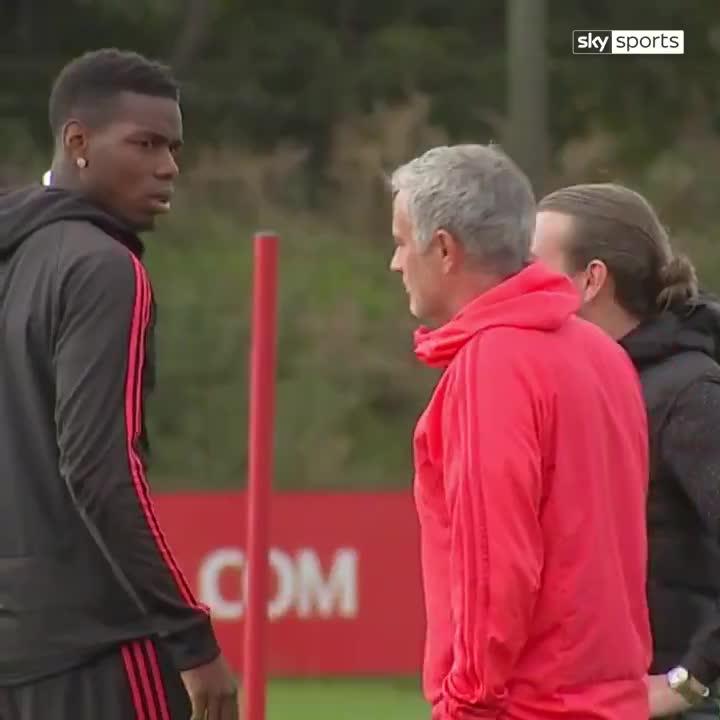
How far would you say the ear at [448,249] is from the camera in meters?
3.22

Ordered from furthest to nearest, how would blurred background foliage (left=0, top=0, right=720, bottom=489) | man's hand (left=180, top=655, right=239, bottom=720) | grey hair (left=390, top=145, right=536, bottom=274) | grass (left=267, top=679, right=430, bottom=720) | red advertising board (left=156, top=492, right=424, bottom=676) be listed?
blurred background foliage (left=0, top=0, right=720, bottom=489), red advertising board (left=156, top=492, right=424, bottom=676), grass (left=267, top=679, right=430, bottom=720), man's hand (left=180, top=655, right=239, bottom=720), grey hair (left=390, top=145, right=536, bottom=274)

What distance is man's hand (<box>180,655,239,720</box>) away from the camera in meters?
3.65

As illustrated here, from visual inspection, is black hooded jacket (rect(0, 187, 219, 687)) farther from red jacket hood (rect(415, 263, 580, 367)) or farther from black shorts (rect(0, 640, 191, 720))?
red jacket hood (rect(415, 263, 580, 367))

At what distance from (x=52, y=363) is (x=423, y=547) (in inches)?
30.1

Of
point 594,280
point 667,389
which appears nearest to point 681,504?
point 667,389

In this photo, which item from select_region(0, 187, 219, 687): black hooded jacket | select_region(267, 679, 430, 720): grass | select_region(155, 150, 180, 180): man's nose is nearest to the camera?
select_region(0, 187, 219, 687): black hooded jacket

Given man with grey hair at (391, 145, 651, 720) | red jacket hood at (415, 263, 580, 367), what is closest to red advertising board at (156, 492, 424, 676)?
man with grey hair at (391, 145, 651, 720)

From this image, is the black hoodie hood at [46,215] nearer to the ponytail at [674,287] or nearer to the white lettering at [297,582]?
the ponytail at [674,287]

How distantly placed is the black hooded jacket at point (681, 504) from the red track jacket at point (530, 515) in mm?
473

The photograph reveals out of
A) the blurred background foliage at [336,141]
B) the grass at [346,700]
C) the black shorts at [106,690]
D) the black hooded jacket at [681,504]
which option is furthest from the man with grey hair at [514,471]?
the blurred background foliage at [336,141]

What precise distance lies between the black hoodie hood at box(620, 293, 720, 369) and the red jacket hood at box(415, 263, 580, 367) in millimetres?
638

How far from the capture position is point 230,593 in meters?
10.7

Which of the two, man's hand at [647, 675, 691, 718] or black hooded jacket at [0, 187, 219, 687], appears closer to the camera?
black hooded jacket at [0, 187, 219, 687]

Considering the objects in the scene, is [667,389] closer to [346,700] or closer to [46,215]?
[46,215]
